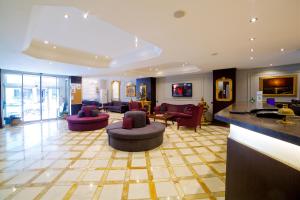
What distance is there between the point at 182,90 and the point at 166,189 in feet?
22.2

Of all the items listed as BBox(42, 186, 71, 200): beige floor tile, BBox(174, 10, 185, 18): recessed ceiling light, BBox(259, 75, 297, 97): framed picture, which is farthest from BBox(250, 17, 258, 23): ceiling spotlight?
BBox(259, 75, 297, 97): framed picture

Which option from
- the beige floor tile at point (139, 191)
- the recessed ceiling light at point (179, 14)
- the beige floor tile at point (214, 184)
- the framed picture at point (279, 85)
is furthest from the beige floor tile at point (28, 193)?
the framed picture at point (279, 85)

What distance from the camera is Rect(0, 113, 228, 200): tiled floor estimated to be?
2.17 meters

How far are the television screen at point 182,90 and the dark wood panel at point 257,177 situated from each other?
689cm

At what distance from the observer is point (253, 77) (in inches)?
257

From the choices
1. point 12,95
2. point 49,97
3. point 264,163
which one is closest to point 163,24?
point 264,163

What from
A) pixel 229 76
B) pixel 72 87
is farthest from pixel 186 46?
pixel 72 87

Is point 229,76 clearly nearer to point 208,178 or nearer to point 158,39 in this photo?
point 158,39

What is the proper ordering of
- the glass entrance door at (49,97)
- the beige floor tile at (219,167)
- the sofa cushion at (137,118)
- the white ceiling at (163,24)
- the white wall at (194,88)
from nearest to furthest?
the white ceiling at (163,24) → the beige floor tile at (219,167) → the sofa cushion at (137,118) → the white wall at (194,88) → the glass entrance door at (49,97)

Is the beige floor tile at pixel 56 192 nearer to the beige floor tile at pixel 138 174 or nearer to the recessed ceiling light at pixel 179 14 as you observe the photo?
the beige floor tile at pixel 138 174

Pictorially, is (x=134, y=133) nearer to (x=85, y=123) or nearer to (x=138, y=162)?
(x=138, y=162)

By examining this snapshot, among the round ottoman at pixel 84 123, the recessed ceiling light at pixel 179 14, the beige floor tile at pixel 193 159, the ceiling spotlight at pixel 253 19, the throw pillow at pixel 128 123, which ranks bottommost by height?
the beige floor tile at pixel 193 159

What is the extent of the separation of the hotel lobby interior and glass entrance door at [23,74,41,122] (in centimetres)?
114

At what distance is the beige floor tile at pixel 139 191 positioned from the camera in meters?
2.09
